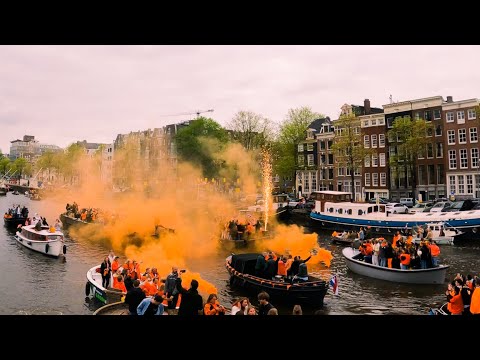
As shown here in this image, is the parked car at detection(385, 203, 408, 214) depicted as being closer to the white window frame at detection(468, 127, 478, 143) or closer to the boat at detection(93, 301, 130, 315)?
the white window frame at detection(468, 127, 478, 143)

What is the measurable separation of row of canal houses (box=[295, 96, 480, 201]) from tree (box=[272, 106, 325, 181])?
1626 millimetres

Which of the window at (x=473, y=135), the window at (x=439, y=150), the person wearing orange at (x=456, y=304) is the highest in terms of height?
the window at (x=473, y=135)

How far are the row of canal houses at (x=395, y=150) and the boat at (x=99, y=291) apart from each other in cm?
3991

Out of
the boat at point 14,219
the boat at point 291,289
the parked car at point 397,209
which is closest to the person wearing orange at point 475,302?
the boat at point 291,289

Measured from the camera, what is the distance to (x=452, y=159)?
141 ft

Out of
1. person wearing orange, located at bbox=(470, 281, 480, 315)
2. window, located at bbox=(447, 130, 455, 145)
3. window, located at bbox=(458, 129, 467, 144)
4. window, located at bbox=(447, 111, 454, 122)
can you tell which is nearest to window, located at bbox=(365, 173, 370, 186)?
Answer: window, located at bbox=(447, 130, 455, 145)

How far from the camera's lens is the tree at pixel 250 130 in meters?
51.4

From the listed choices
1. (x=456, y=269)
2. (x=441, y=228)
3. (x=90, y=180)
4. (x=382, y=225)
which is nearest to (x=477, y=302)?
(x=456, y=269)

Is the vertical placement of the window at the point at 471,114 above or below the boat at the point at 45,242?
above

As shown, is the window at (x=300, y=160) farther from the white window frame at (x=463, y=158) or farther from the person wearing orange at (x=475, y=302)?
the person wearing orange at (x=475, y=302)

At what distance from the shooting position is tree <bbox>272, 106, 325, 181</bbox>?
5241cm

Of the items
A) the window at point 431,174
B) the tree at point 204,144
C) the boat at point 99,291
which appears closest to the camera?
the boat at point 99,291
